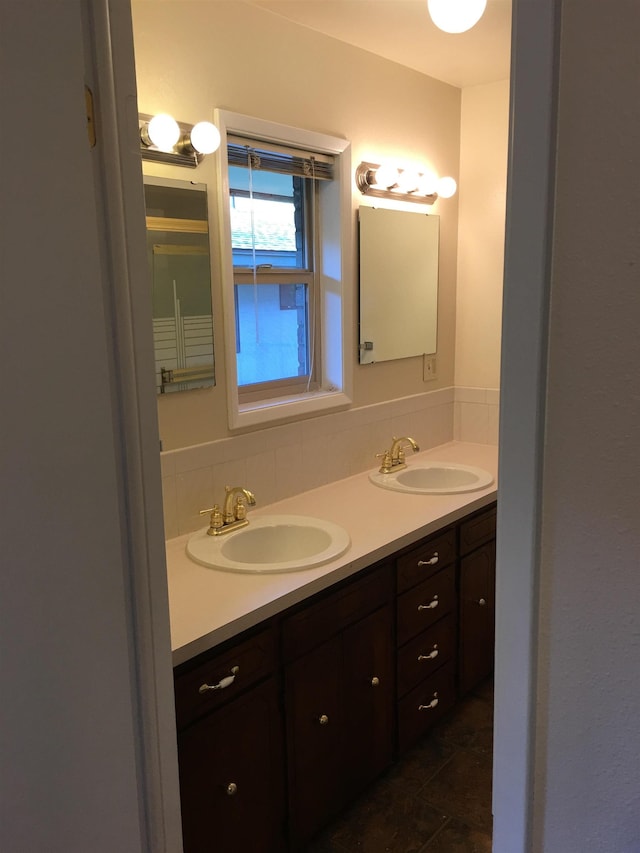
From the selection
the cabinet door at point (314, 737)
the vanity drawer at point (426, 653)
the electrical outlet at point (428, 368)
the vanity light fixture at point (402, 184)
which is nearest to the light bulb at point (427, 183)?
the vanity light fixture at point (402, 184)

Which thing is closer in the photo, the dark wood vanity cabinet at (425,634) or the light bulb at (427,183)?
the dark wood vanity cabinet at (425,634)

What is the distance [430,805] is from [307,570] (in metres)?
0.93

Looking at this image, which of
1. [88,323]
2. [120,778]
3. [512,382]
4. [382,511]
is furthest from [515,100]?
[382,511]

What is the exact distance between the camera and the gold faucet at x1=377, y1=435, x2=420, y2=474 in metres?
2.75

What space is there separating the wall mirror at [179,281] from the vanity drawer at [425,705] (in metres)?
1.27

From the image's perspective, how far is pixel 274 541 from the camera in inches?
86.0

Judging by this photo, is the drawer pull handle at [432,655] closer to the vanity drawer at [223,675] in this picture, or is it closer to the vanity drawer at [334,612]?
the vanity drawer at [334,612]

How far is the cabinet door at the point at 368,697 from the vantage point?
78.8 inches

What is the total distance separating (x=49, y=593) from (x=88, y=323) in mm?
381

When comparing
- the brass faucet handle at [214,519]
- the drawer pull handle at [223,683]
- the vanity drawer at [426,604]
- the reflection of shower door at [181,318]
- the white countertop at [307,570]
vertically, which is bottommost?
the vanity drawer at [426,604]

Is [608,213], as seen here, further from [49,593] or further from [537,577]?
[49,593]

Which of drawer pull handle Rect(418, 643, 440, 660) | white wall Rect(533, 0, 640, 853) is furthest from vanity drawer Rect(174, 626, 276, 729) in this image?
white wall Rect(533, 0, 640, 853)

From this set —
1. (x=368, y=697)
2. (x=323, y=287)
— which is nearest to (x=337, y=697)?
(x=368, y=697)

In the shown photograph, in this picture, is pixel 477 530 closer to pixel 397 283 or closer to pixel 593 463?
pixel 397 283
